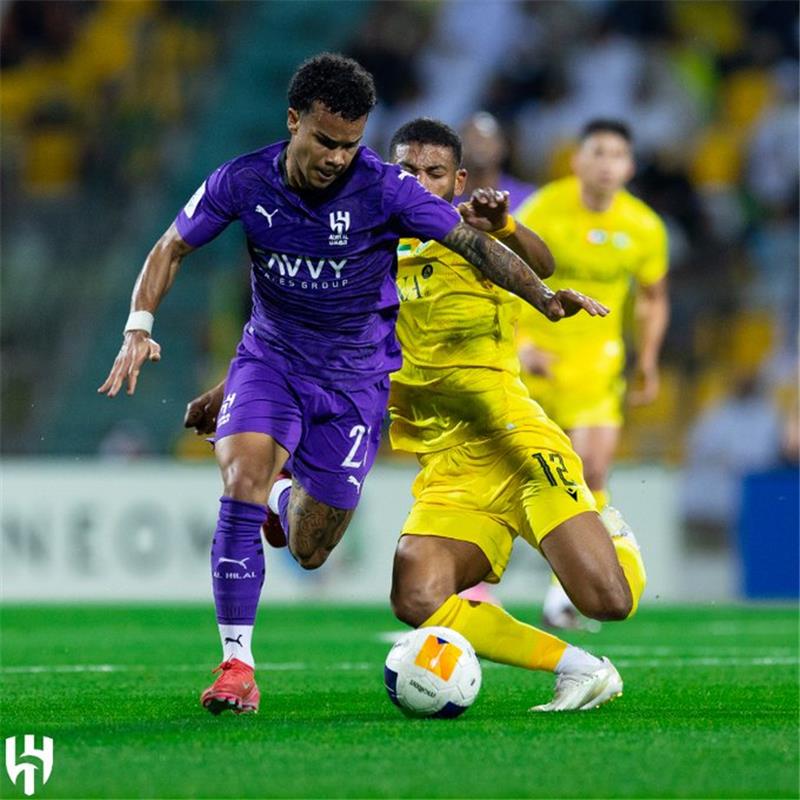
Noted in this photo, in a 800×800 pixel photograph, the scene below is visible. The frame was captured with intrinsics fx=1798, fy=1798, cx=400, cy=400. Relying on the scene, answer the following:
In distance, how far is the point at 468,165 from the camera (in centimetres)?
867

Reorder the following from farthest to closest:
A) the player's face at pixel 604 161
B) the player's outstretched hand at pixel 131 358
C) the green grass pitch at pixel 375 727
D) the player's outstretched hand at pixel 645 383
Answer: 1. the player's outstretched hand at pixel 645 383
2. the player's face at pixel 604 161
3. the player's outstretched hand at pixel 131 358
4. the green grass pitch at pixel 375 727

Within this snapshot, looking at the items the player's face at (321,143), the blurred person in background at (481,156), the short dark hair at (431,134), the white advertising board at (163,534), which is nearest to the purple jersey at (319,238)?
the player's face at (321,143)

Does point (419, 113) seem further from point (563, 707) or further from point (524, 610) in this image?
point (563, 707)

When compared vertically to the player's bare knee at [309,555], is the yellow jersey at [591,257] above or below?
above

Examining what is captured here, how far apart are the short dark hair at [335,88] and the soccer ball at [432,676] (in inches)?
65.6

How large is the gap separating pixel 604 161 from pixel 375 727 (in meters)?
5.11

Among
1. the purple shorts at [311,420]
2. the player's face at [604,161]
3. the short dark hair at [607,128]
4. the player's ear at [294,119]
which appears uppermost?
the short dark hair at [607,128]

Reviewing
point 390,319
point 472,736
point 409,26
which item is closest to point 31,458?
point 409,26

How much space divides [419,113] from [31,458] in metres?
4.92

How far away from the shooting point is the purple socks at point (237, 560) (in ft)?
18.7

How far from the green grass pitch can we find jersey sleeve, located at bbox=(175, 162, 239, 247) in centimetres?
156

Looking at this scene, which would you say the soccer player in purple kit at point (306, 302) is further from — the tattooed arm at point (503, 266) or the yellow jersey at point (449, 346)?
the yellow jersey at point (449, 346)

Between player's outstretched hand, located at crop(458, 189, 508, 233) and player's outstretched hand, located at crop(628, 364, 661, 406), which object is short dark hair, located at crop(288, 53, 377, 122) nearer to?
player's outstretched hand, located at crop(458, 189, 508, 233)

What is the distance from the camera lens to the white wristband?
5691 mm
